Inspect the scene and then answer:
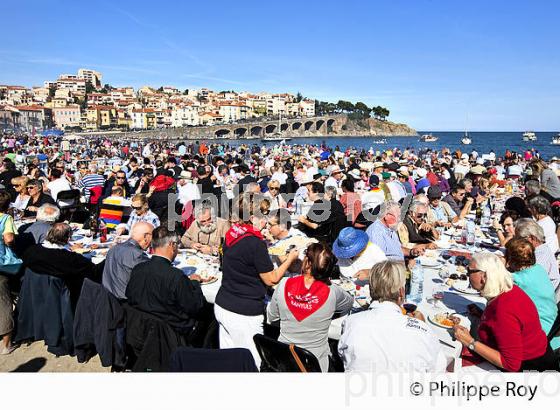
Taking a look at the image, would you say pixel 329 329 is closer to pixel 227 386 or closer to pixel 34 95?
pixel 227 386

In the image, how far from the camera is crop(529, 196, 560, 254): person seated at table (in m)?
3.99

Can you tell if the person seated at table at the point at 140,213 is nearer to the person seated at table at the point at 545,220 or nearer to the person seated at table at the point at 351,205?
the person seated at table at the point at 351,205

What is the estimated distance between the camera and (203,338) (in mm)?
3195

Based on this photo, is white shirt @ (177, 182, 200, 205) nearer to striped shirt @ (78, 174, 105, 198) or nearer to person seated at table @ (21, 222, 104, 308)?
striped shirt @ (78, 174, 105, 198)

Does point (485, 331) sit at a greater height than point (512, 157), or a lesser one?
lesser

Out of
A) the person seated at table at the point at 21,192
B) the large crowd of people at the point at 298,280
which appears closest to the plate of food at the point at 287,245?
the large crowd of people at the point at 298,280

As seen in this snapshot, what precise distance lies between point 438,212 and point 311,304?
157 inches

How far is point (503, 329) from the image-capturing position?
2023 mm

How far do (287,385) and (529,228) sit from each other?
2.70 m

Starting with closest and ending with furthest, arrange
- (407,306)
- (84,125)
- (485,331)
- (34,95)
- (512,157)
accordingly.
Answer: (485,331)
(407,306)
(512,157)
(84,125)
(34,95)

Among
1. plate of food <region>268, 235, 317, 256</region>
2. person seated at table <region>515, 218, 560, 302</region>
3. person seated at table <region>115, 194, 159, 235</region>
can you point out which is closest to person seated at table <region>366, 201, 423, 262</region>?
plate of food <region>268, 235, 317, 256</region>

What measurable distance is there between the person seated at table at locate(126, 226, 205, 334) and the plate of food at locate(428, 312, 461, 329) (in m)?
1.67

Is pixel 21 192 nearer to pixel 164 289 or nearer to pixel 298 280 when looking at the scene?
pixel 164 289

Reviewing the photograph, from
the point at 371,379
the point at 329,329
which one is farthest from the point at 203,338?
the point at 371,379
